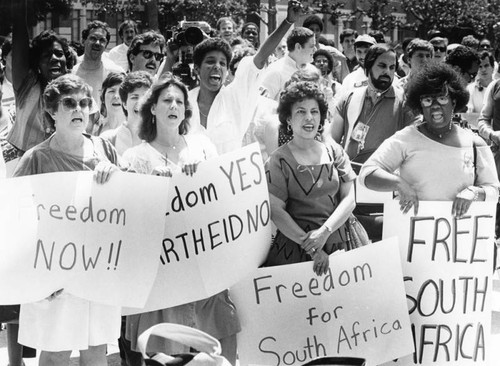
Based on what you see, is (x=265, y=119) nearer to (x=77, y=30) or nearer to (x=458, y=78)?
(x=458, y=78)

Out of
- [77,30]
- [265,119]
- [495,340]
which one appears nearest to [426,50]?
[265,119]

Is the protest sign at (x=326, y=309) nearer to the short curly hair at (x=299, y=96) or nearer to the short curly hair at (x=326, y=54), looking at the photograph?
the short curly hair at (x=299, y=96)

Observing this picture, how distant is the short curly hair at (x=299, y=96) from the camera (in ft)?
18.4

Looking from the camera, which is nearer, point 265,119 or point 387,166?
point 387,166

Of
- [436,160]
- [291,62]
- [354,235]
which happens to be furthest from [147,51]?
[436,160]

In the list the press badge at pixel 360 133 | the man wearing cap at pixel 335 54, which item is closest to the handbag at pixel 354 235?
the press badge at pixel 360 133

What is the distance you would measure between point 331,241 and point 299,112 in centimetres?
69

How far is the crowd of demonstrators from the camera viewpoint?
509cm

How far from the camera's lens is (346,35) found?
535 inches

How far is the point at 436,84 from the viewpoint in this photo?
18.7 feet

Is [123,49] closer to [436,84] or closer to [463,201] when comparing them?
[436,84]

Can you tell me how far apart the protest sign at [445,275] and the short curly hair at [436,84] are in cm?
60

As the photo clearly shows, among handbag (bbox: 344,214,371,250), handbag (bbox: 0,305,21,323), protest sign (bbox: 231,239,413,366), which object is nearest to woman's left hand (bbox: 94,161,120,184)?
handbag (bbox: 0,305,21,323)

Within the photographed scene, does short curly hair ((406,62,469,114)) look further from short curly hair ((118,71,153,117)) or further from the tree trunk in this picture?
the tree trunk
